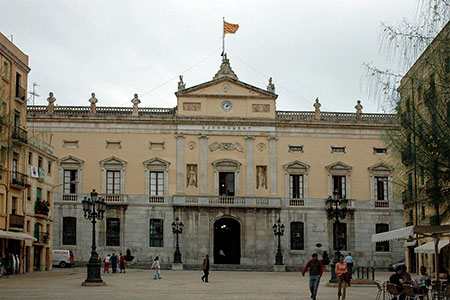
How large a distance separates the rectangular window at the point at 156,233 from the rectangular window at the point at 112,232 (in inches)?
103

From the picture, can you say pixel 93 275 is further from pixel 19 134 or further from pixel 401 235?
pixel 19 134

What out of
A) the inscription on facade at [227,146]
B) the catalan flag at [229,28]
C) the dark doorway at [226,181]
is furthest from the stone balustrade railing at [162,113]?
the catalan flag at [229,28]

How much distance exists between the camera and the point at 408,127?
16.4 m

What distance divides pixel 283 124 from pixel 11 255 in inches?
985

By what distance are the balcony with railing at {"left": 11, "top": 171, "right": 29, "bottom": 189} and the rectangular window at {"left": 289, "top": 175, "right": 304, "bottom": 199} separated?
72.5ft

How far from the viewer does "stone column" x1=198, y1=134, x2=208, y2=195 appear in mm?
55406

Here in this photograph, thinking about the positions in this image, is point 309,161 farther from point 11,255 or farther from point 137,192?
point 11,255

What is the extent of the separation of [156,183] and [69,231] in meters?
7.63

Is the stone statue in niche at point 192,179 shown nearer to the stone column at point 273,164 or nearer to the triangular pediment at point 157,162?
the triangular pediment at point 157,162

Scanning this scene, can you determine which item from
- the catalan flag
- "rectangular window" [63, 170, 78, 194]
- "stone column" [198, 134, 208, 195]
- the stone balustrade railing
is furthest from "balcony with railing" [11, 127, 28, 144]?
the catalan flag

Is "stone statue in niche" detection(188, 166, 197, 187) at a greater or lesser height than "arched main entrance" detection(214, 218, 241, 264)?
greater

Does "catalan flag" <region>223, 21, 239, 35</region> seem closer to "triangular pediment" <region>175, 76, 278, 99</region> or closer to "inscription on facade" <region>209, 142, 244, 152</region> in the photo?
"triangular pediment" <region>175, 76, 278, 99</region>

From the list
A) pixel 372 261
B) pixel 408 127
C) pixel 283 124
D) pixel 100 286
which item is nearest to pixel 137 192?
pixel 283 124

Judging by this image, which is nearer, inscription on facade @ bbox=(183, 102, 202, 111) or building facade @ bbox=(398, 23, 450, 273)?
building facade @ bbox=(398, 23, 450, 273)
